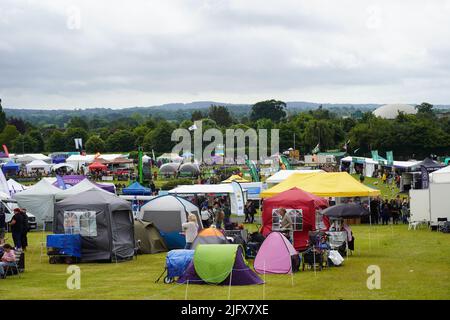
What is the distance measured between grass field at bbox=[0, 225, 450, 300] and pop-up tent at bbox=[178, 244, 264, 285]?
252 mm

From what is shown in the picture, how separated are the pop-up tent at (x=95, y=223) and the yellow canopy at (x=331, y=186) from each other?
675 cm

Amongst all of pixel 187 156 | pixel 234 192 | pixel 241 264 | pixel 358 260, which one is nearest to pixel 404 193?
pixel 234 192

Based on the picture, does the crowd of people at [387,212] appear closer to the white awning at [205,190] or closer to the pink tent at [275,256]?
the white awning at [205,190]

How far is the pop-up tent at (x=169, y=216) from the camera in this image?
25703mm

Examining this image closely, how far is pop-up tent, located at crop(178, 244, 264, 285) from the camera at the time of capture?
16641 millimetres

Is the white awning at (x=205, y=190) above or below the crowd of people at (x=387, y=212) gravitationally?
above

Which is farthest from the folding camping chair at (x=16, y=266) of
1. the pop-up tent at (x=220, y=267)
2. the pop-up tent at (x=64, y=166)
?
the pop-up tent at (x=64, y=166)

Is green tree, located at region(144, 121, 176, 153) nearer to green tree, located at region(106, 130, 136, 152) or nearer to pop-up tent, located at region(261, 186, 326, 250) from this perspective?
green tree, located at region(106, 130, 136, 152)

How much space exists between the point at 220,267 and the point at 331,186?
1126cm

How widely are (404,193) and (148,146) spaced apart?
309ft

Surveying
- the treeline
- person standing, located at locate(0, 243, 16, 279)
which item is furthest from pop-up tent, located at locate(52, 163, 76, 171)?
person standing, located at locate(0, 243, 16, 279)
